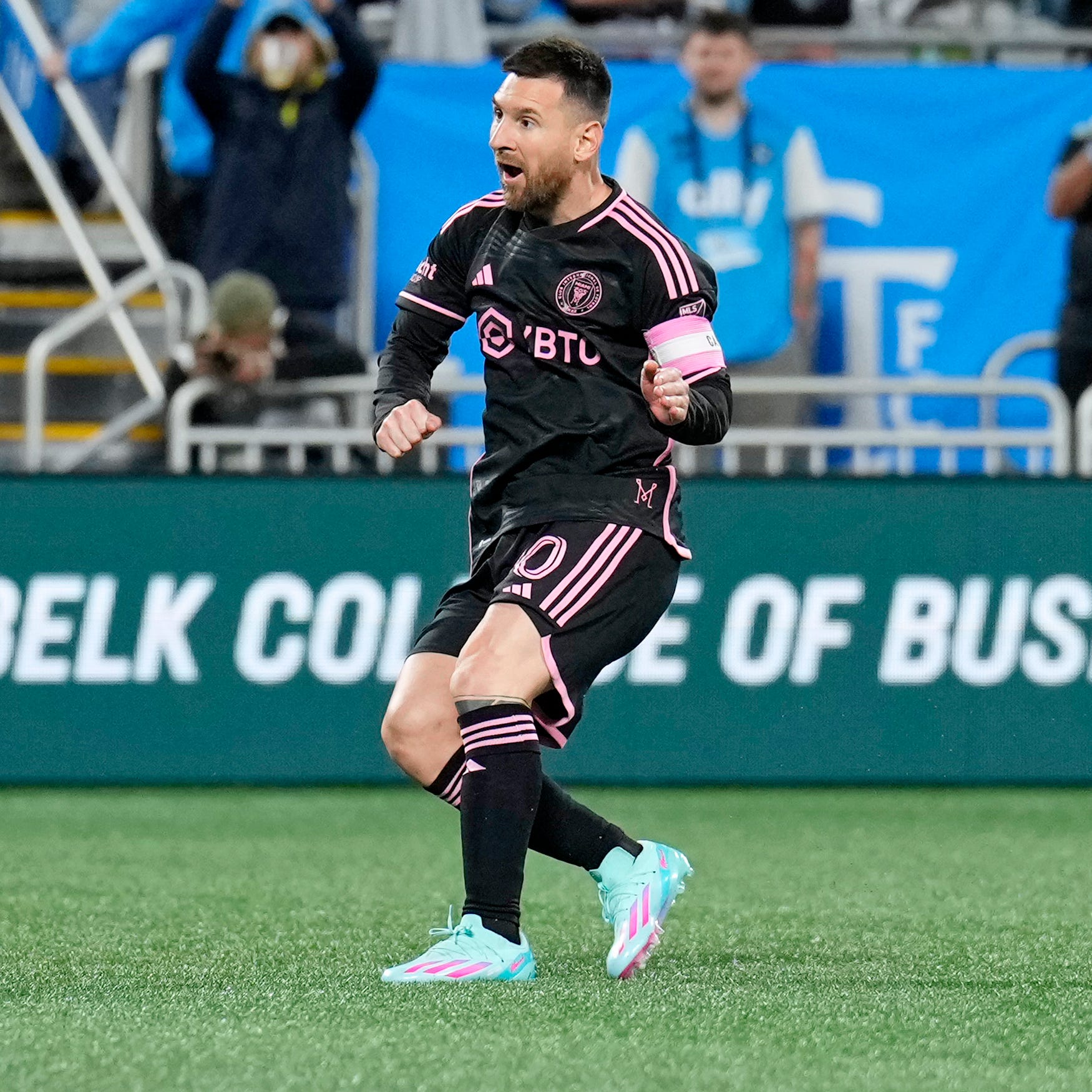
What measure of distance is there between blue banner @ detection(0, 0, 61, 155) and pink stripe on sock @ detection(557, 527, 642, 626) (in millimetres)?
8395

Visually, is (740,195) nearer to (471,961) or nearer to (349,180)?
(349,180)

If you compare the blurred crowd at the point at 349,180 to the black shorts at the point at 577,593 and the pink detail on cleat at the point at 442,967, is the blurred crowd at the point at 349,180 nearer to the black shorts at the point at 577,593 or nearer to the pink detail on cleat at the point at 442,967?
the black shorts at the point at 577,593

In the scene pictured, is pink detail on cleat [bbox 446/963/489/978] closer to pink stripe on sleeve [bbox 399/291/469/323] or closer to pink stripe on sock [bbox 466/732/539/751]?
pink stripe on sock [bbox 466/732/539/751]

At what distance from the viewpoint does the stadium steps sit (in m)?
11.8

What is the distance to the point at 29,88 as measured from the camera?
40.9 ft

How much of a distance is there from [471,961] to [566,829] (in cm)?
54

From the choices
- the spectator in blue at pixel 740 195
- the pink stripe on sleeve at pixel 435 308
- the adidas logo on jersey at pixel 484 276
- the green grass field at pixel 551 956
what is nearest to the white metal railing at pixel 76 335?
the green grass field at pixel 551 956

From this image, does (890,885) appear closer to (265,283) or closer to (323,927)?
(323,927)

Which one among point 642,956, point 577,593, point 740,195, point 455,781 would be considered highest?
point 740,195

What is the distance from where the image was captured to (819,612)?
916cm

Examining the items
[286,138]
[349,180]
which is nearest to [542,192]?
[286,138]

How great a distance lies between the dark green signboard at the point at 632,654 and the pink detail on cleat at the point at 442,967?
4554 millimetres

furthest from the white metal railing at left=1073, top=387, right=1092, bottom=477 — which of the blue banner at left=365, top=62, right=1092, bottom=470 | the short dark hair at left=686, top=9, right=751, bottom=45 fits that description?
the short dark hair at left=686, top=9, right=751, bottom=45

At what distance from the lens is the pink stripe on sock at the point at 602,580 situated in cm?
472
